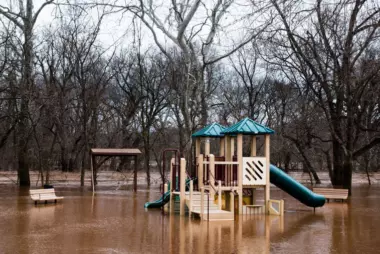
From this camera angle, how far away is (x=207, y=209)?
15.9 m

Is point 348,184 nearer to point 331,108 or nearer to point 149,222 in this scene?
point 331,108

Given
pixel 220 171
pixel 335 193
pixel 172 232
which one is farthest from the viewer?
pixel 335 193

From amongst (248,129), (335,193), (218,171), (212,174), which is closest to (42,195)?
(218,171)

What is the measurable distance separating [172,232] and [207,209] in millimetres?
2962

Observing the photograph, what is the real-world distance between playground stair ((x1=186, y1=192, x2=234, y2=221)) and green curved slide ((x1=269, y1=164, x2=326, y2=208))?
9.91ft

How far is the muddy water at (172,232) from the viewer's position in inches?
427

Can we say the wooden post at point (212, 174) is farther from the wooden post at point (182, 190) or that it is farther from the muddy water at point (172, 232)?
the muddy water at point (172, 232)

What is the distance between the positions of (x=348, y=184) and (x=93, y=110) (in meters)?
26.8

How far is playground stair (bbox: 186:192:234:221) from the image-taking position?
15891 mm

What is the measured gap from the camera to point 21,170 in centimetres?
3562

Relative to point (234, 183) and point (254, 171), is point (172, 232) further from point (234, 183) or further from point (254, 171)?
point (254, 171)

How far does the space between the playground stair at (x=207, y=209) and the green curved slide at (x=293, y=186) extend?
9.91 feet

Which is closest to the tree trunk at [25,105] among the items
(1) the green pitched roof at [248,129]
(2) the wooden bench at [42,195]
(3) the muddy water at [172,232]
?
(2) the wooden bench at [42,195]

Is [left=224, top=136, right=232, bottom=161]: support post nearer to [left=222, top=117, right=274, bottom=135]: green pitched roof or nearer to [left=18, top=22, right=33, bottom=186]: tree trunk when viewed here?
[left=222, top=117, right=274, bottom=135]: green pitched roof
